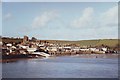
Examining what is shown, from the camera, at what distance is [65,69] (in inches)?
187

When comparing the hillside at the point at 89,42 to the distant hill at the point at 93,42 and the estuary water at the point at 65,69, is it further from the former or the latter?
the estuary water at the point at 65,69

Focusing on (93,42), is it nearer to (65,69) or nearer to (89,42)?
(89,42)

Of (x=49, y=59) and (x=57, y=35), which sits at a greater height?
(x=57, y=35)

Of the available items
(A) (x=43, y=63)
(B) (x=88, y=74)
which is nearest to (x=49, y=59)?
(A) (x=43, y=63)

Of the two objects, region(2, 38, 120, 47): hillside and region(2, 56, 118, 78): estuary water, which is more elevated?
region(2, 38, 120, 47): hillside

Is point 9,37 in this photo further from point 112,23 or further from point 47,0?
point 112,23

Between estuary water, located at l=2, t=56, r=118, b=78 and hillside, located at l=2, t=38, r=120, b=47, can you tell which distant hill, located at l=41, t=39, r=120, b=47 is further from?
estuary water, located at l=2, t=56, r=118, b=78

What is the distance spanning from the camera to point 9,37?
15.6ft

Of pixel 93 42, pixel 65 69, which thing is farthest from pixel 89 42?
pixel 65 69

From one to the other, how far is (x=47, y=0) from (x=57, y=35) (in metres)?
0.59

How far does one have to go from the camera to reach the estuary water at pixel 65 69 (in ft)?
15.5

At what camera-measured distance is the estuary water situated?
4.71 m

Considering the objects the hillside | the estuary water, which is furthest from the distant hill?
the estuary water

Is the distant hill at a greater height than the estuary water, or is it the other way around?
the distant hill
